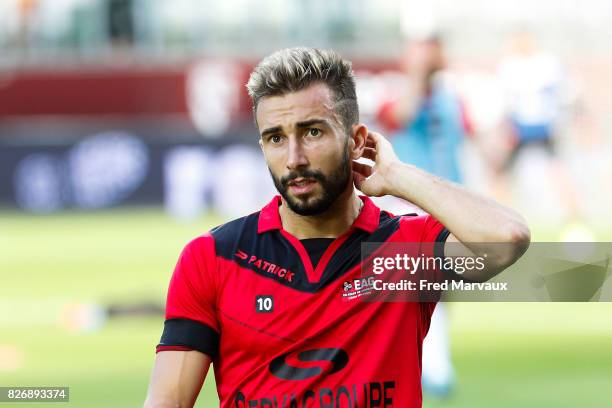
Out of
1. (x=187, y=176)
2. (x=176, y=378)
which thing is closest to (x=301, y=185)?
(x=176, y=378)

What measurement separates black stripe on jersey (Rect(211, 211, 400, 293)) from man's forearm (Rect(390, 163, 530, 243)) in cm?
16

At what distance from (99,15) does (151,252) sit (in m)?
14.3

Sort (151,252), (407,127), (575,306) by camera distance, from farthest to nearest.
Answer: (151,252) → (575,306) → (407,127)

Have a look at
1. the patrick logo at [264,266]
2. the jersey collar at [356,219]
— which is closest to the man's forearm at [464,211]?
the jersey collar at [356,219]

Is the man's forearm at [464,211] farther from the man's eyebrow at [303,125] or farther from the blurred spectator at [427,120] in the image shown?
the blurred spectator at [427,120]

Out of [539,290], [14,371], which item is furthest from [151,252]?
[539,290]

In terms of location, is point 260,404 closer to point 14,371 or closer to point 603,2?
point 14,371

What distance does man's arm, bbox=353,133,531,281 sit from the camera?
11.5 feet

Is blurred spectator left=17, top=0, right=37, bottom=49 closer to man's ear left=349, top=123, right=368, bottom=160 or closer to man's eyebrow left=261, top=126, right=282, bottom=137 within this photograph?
man's ear left=349, top=123, right=368, bottom=160

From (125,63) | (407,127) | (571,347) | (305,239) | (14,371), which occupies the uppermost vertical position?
(125,63)

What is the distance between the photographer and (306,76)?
3559 mm

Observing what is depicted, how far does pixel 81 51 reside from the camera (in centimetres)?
2984

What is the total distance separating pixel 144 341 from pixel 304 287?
696 centimetres

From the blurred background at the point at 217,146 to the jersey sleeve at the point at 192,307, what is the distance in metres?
4.26
